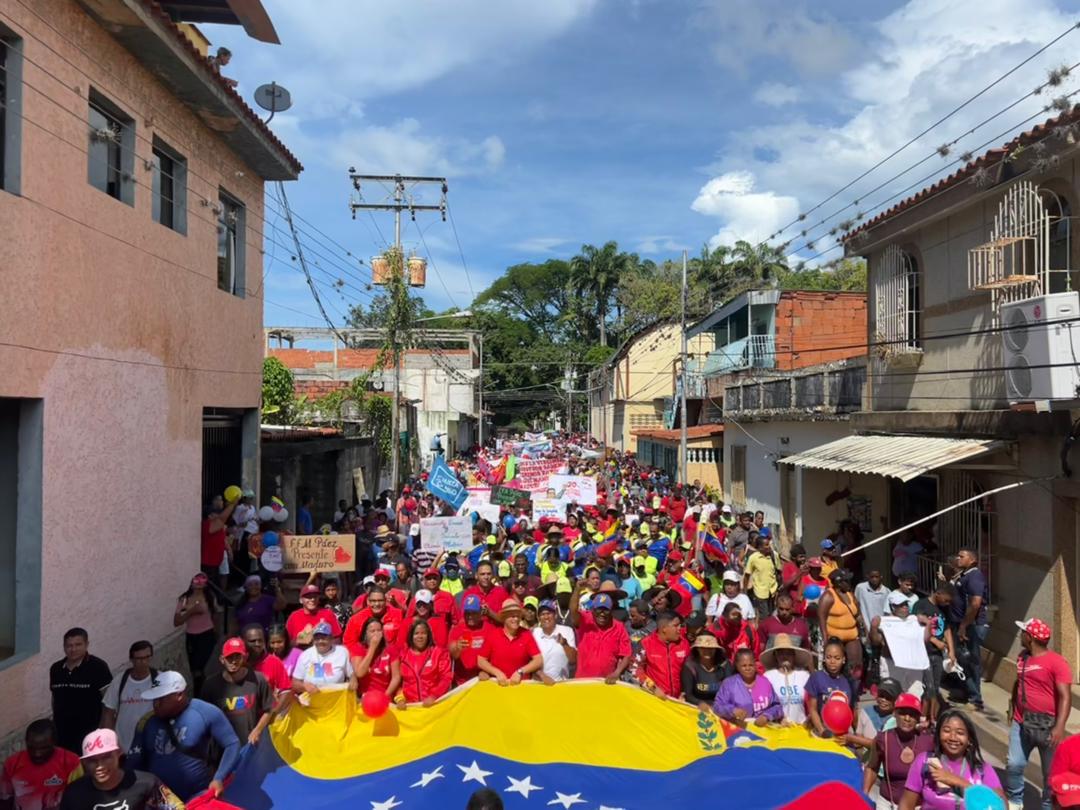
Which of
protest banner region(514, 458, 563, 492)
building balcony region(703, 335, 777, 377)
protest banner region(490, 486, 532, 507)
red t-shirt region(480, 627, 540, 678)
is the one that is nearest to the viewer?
red t-shirt region(480, 627, 540, 678)

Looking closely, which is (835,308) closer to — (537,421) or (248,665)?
(248,665)

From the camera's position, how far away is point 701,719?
22.8 feet

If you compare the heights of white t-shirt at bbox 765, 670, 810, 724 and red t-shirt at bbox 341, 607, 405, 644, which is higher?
red t-shirt at bbox 341, 607, 405, 644

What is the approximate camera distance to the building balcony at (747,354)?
26000 mm

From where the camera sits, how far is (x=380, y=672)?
7.62 m

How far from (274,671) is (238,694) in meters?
0.64

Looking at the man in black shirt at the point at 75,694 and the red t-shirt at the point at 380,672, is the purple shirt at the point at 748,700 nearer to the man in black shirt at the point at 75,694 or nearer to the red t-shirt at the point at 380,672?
the red t-shirt at the point at 380,672

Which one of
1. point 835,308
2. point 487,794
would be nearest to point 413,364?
point 835,308

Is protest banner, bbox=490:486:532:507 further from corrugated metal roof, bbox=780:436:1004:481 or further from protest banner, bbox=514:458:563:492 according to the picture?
corrugated metal roof, bbox=780:436:1004:481

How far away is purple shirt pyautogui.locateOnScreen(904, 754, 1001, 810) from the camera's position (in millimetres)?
5234

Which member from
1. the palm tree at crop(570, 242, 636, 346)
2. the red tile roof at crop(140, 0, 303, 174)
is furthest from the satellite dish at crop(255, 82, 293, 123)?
the palm tree at crop(570, 242, 636, 346)

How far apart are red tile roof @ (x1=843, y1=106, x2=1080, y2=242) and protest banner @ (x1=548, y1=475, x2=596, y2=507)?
7263 millimetres

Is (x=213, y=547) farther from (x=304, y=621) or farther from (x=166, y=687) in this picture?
(x=166, y=687)

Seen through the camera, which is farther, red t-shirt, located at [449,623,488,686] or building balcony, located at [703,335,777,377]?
building balcony, located at [703,335,777,377]
